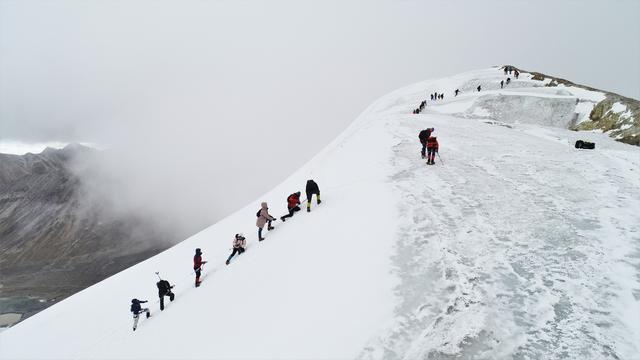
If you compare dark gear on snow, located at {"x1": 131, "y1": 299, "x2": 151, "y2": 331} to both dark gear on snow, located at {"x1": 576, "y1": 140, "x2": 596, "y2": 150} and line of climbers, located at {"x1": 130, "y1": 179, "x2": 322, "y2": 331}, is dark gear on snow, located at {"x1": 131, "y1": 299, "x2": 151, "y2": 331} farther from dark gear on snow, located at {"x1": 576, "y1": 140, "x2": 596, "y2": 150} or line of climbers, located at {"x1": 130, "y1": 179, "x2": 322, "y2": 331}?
dark gear on snow, located at {"x1": 576, "y1": 140, "x2": 596, "y2": 150}

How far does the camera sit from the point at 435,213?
15.7 meters

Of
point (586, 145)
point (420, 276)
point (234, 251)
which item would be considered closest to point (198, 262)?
point (234, 251)

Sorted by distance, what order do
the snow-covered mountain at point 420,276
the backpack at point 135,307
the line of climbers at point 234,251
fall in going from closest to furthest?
the snow-covered mountain at point 420,276 → the backpack at point 135,307 → the line of climbers at point 234,251

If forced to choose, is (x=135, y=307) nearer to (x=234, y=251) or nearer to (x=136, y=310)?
(x=136, y=310)

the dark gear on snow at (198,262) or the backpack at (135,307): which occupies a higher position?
the dark gear on snow at (198,262)

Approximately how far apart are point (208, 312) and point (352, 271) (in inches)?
225

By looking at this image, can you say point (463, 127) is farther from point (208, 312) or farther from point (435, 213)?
point (208, 312)

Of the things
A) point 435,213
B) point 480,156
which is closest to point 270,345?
point 435,213

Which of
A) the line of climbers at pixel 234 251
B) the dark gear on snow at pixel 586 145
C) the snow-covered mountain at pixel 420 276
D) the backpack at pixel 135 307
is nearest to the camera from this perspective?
the snow-covered mountain at pixel 420 276

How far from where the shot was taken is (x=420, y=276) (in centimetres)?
1188

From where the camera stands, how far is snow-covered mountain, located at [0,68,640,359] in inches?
381

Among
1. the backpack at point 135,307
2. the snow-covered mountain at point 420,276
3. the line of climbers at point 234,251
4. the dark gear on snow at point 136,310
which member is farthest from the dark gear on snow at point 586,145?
the backpack at point 135,307

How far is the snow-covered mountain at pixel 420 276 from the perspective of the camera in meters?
9.68

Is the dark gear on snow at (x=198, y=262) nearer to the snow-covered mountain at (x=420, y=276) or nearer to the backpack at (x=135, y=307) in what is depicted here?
the snow-covered mountain at (x=420, y=276)
